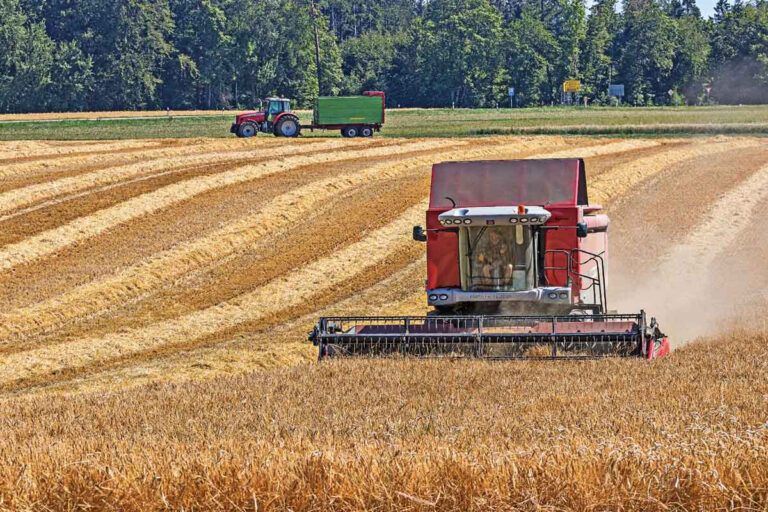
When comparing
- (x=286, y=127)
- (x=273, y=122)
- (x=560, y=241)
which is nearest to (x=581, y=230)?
(x=560, y=241)

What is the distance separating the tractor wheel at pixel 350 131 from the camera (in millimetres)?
62812

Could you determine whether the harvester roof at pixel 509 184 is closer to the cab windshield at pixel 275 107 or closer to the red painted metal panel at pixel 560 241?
the red painted metal panel at pixel 560 241

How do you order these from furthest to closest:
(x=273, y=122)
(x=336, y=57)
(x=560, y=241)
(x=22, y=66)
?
(x=336, y=57)
(x=22, y=66)
(x=273, y=122)
(x=560, y=241)

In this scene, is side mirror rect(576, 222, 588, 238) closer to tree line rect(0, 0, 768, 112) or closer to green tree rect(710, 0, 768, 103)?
green tree rect(710, 0, 768, 103)

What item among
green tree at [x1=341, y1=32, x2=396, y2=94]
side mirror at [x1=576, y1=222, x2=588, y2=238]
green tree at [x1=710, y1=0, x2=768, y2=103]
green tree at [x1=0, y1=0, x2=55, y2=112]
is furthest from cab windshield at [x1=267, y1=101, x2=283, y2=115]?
green tree at [x1=341, y1=32, x2=396, y2=94]

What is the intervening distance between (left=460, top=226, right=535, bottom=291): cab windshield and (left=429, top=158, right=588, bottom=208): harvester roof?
79 centimetres

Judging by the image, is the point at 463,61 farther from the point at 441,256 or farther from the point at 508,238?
the point at 508,238

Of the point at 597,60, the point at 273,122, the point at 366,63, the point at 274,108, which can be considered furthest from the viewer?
the point at 366,63

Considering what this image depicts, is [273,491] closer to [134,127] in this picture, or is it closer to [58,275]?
[58,275]

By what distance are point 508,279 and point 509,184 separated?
159 cm

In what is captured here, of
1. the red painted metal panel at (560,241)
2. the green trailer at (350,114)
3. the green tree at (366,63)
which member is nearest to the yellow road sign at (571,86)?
the green tree at (366,63)

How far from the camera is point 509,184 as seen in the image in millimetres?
15883

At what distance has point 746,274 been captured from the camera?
79.2 ft

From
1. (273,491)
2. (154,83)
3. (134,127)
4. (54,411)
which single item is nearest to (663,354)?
(54,411)
